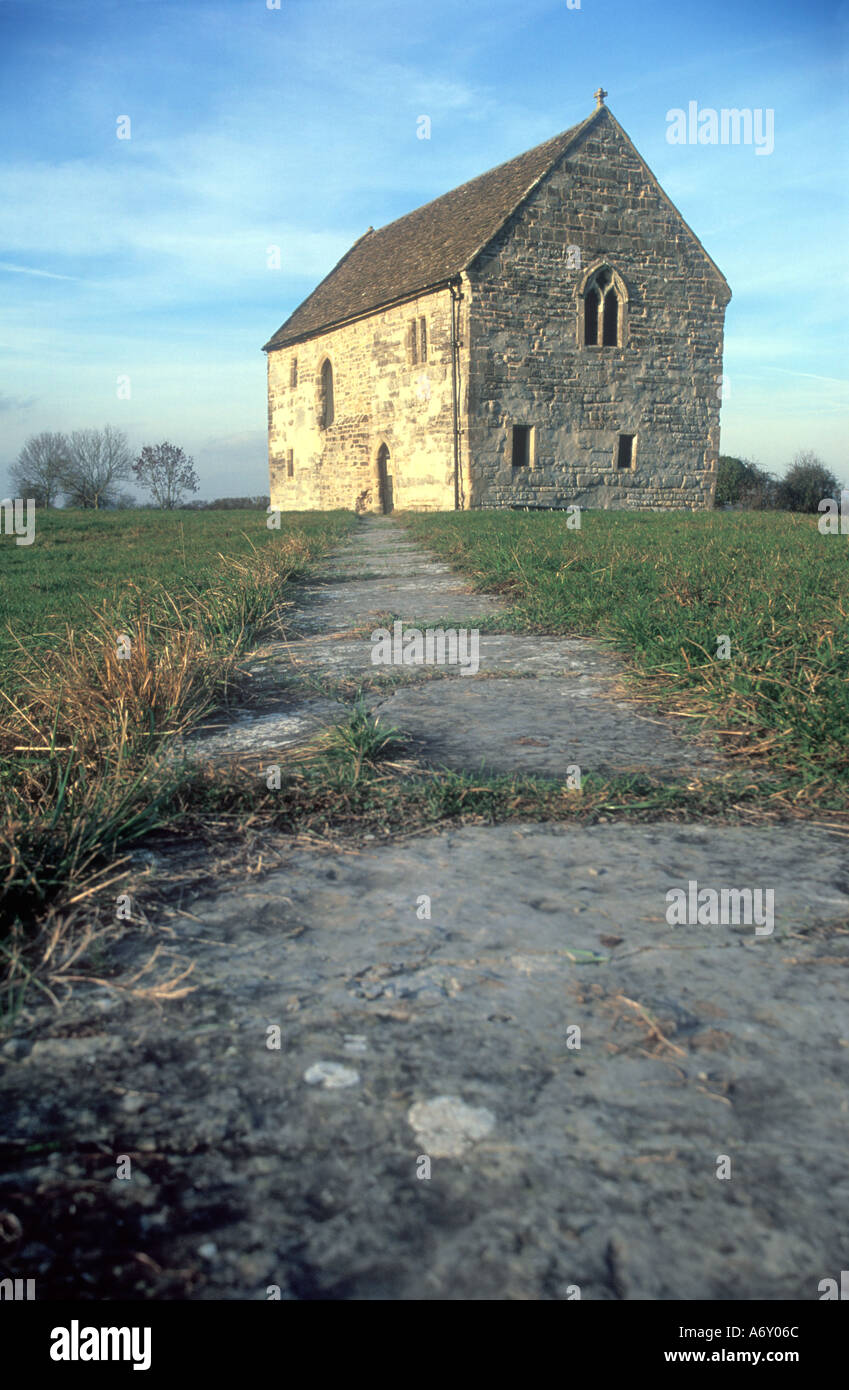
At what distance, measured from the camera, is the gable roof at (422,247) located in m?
21.4

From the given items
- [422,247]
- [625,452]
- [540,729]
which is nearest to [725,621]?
[540,729]

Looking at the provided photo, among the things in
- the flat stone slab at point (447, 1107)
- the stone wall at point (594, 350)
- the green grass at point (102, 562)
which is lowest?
the flat stone slab at point (447, 1107)

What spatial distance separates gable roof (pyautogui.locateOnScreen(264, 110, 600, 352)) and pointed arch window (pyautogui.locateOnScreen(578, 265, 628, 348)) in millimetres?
2799

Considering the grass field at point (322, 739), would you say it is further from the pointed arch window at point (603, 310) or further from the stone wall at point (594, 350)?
the pointed arch window at point (603, 310)

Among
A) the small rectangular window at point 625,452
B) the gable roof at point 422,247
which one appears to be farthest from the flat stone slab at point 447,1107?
the small rectangular window at point 625,452

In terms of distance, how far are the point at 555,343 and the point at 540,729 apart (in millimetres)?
21116

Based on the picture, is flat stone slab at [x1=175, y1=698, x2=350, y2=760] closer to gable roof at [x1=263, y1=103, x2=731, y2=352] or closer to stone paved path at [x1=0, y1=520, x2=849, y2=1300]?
stone paved path at [x1=0, y1=520, x2=849, y2=1300]

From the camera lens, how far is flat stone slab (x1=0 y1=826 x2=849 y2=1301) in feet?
2.79

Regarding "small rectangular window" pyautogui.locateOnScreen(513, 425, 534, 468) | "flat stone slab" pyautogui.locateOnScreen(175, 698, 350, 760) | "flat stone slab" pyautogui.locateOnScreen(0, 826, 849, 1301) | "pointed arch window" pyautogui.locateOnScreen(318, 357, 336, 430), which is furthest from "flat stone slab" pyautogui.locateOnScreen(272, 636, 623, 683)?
"pointed arch window" pyautogui.locateOnScreen(318, 357, 336, 430)

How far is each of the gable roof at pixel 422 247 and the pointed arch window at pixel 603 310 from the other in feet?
9.18

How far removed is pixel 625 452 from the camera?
76.0 feet

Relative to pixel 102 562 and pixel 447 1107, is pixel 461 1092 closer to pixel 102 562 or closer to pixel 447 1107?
pixel 447 1107

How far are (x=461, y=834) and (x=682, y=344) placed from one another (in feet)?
79.6

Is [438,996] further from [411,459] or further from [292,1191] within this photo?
[411,459]
